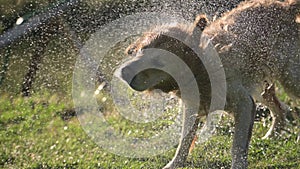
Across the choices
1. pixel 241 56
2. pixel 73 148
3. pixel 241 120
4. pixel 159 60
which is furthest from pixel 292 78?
pixel 73 148

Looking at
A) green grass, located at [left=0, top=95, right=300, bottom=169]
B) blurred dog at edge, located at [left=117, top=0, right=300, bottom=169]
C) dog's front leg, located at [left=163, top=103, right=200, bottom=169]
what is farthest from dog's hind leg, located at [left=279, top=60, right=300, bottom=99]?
dog's front leg, located at [left=163, top=103, right=200, bottom=169]

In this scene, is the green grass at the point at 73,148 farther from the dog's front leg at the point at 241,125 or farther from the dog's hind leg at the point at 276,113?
the dog's front leg at the point at 241,125

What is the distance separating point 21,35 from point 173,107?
548 centimetres

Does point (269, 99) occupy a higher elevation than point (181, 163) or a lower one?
higher

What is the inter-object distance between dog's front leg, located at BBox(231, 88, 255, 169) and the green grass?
0.64 metres

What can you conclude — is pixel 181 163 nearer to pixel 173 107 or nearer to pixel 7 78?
pixel 173 107

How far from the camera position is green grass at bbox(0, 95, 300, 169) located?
21.6 ft

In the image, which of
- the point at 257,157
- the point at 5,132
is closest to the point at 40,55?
the point at 5,132

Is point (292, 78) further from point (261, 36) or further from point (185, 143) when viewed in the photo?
point (185, 143)

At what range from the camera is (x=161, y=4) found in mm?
8875

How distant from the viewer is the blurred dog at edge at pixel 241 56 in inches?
215

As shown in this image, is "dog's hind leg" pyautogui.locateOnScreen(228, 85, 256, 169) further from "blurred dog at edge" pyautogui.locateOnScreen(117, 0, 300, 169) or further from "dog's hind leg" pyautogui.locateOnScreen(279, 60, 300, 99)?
"dog's hind leg" pyautogui.locateOnScreen(279, 60, 300, 99)

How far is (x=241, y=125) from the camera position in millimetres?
5746

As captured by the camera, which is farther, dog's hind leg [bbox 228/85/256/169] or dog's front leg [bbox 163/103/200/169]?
dog's front leg [bbox 163/103/200/169]
